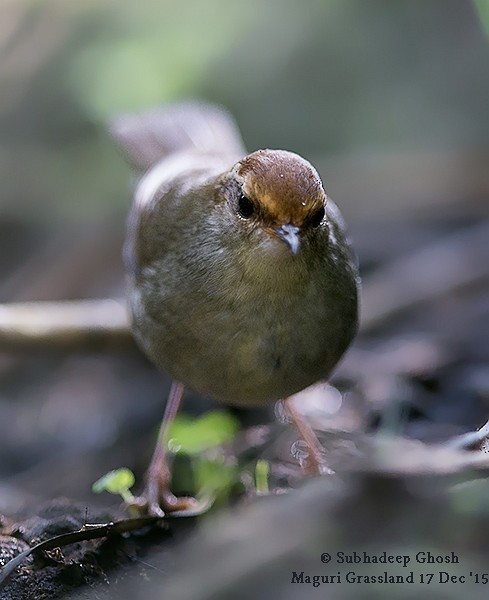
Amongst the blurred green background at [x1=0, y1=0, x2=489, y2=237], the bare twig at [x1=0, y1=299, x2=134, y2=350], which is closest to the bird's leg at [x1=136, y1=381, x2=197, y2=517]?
the bare twig at [x1=0, y1=299, x2=134, y2=350]

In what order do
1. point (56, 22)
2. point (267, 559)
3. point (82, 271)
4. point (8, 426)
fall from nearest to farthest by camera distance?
1. point (267, 559)
2. point (8, 426)
3. point (82, 271)
4. point (56, 22)

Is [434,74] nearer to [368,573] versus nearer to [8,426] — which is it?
[8,426]

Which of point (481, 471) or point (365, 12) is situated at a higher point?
point (365, 12)

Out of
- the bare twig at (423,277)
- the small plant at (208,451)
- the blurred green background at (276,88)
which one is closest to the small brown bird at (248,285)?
the small plant at (208,451)

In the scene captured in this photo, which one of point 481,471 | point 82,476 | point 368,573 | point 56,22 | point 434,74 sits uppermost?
point 56,22

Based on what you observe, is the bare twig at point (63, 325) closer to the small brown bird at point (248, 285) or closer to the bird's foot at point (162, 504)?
the small brown bird at point (248, 285)

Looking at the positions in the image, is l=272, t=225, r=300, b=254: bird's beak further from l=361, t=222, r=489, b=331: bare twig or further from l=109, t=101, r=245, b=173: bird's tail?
Answer: l=361, t=222, r=489, b=331: bare twig

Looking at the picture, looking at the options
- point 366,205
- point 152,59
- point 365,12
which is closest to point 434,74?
point 365,12

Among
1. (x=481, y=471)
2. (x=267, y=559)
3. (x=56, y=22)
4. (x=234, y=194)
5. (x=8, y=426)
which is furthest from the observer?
(x=56, y=22)
